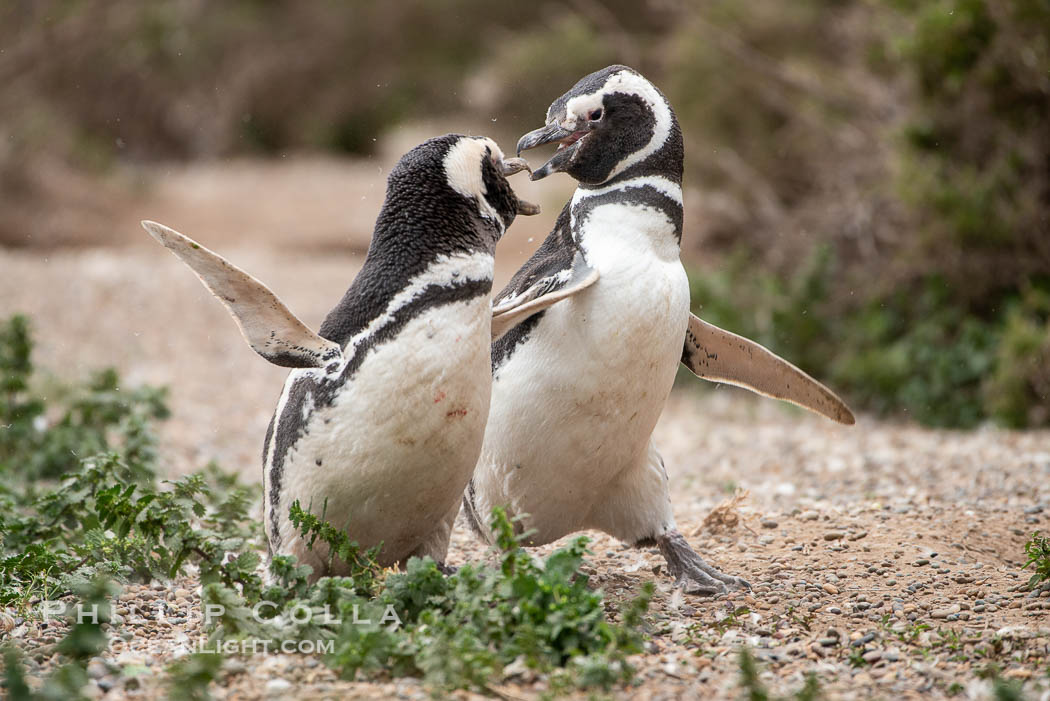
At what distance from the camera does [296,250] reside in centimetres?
1186

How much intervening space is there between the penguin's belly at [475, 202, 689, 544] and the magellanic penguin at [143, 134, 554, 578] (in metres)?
0.33

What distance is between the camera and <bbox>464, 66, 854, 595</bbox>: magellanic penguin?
10.1ft

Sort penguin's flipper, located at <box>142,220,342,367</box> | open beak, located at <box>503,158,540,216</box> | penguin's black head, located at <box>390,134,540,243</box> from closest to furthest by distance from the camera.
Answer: penguin's flipper, located at <box>142,220,342,367</box> → penguin's black head, located at <box>390,134,540,243</box> → open beak, located at <box>503,158,540,216</box>

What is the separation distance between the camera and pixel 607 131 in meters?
3.22

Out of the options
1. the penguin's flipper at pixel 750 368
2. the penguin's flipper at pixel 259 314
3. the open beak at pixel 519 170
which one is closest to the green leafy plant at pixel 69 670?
the penguin's flipper at pixel 259 314

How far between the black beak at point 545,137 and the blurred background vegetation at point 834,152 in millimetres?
1437

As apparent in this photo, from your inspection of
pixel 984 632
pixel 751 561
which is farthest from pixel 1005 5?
pixel 984 632

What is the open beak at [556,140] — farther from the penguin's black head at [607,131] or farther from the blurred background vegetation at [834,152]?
the blurred background vegetation at [834,152]

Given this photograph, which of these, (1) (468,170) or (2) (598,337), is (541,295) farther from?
(1) (468,170)

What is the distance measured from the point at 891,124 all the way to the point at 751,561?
5.17m

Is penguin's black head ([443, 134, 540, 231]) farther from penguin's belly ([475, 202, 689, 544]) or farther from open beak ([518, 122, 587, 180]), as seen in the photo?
penguin's belly ([475, 202, 689, 544])

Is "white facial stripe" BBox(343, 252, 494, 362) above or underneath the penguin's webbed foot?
above

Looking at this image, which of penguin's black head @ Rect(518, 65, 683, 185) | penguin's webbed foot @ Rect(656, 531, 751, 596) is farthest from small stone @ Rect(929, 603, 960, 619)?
penguin's black head @ Rect(518, 65, 683, 185)

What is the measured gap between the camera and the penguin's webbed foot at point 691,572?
3260 millimetres
